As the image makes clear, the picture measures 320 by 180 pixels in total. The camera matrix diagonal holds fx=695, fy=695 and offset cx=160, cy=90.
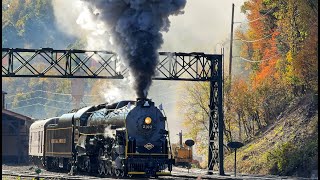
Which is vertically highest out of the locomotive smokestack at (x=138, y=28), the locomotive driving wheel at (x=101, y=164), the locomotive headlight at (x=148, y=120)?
the locomotive smokestack at (x=138, y=28)

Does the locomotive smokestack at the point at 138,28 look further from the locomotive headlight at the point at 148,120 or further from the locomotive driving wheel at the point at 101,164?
the locomotive driving wheel at the point at 101,164

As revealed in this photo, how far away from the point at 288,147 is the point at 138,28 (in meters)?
15.4

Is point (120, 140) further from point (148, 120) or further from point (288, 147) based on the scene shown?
point (288, 147)

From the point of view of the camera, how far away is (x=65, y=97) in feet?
559

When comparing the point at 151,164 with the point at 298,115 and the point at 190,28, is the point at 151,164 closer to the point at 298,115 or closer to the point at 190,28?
the point at 298,115

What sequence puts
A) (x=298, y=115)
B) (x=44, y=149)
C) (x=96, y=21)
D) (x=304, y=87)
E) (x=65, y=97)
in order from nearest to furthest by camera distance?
(x=96, y=21) → (x=44, y=149) → (x=298, y=115) → (x=304, y=87) → (x=65, y=97)

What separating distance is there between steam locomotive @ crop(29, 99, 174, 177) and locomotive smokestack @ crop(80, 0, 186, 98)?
5.26 feet

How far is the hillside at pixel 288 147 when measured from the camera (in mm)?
41938

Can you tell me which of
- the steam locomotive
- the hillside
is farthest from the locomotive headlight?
the hillside

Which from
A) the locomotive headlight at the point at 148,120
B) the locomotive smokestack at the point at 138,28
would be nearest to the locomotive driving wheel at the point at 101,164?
the locomotive smokestack at the point at 138,28

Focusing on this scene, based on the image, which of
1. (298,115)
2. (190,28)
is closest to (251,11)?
(298,115)

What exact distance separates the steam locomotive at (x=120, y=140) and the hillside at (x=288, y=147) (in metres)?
11.6

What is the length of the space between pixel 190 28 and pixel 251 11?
50706 mm

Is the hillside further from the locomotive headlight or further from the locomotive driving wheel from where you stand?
the locomotive headlight
